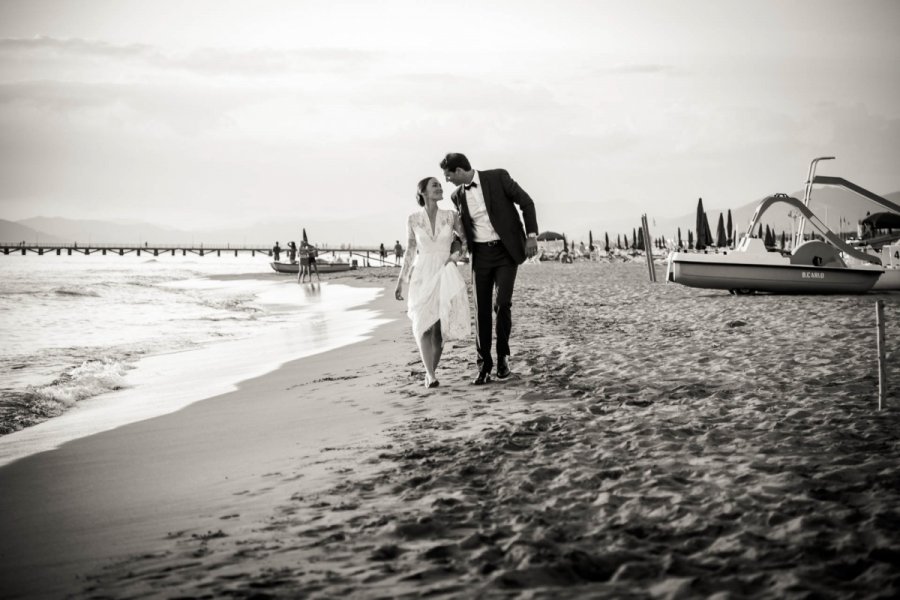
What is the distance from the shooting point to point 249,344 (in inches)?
436

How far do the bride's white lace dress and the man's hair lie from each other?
1.22ft

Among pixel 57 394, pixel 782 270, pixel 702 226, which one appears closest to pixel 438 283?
pixel 57 394

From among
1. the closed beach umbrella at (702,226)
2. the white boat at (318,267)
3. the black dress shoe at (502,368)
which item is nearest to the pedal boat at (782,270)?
the black dress shoe at (502,368)

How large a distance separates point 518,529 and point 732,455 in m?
1.51

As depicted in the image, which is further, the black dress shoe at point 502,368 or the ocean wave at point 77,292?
the ocean wave at point 77,292

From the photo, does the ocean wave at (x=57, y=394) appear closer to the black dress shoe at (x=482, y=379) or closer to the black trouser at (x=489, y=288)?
the black dress shoe at (x=482, y=379)

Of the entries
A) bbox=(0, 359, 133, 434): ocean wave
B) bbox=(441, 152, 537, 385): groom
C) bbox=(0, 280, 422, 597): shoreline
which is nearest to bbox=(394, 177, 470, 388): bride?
bbox=(441, 152, 537, 385): groom

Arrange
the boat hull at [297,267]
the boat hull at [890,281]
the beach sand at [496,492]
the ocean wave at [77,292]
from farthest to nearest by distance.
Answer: the boat hull at [297,267] → the ocean wave at [77,292] → the boat hull at [890,281] → the beach sand at [496,492]

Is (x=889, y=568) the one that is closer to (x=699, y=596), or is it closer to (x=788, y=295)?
(x=699, y=596)

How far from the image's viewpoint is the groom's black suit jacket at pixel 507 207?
5902mm

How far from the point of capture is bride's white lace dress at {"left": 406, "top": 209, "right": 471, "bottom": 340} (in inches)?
231

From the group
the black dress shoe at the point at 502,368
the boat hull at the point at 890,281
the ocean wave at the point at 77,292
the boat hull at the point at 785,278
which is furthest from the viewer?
the ocean wave at the point at 77,292

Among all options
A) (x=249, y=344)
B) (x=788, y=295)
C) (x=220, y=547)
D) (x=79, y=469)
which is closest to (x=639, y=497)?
(x=220, y=547)

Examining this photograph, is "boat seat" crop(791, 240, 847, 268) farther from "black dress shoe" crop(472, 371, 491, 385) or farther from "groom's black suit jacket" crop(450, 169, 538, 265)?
"black dress shoe" crop(472, 371, 491, 385)
